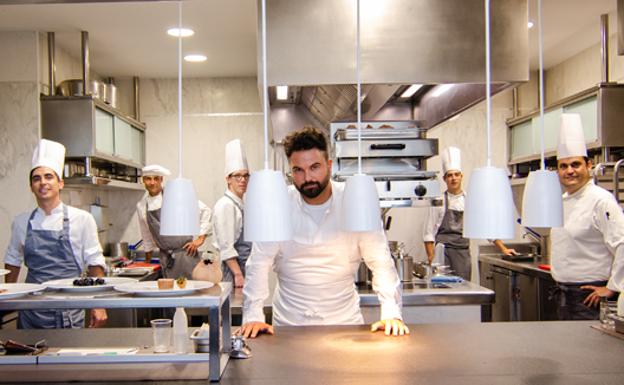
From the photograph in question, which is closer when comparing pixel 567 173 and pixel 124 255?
pixel 567 173

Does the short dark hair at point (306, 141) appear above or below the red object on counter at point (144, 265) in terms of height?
above

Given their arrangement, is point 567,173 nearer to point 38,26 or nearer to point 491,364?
point 491,364

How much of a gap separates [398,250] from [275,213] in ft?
7.53

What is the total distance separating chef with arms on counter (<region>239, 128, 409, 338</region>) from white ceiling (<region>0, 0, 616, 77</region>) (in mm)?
1929

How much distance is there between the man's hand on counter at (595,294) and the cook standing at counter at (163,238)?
9.92 ft

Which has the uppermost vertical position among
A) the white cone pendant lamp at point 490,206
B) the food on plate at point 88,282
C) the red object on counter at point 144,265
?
the white cone pendant lamp at point 490,206

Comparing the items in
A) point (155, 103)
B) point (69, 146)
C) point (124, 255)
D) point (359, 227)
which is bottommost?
point (124, 255)

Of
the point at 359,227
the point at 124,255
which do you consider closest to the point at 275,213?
the point at 359,227

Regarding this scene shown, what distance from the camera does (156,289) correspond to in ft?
5.63

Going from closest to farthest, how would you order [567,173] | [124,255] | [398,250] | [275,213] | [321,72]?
[275,213], [321,72], [567,173], [398,250], [124,255]

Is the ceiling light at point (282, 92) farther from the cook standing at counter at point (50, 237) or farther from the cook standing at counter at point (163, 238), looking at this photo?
the cook standing at counter at point (163, 238)

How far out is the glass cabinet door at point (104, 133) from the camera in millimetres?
4605

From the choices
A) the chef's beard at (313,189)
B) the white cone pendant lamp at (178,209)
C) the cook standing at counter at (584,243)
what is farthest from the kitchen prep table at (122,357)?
the cook standing at counter at (584,243)

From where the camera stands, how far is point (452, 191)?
5223 millimetres
